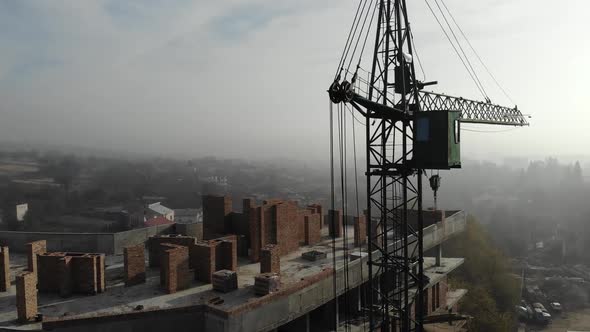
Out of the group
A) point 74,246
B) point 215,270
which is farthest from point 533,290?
point 74,246

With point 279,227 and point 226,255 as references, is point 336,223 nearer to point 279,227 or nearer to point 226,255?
point 279,227

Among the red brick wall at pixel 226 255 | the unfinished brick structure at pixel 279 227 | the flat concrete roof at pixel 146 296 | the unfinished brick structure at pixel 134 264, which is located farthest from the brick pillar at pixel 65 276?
the unfinished brick structure at pixel 279 227

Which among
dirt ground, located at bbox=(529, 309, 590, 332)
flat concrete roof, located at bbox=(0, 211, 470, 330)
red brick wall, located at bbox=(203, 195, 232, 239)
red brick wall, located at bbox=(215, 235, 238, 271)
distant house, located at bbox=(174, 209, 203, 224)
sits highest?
red brick wall, located at bbox=(203, 195, 232, 239)

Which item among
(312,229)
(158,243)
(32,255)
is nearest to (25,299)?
(32,255)

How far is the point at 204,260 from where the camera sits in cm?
1819

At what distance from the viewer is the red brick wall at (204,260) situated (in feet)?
59.1

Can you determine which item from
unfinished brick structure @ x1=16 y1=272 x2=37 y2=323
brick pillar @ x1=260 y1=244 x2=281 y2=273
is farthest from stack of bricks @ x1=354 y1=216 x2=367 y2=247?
unfinished brick structure @ x1=16 y1=272 x2=37 y2=323

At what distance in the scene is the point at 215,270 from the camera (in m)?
18.6

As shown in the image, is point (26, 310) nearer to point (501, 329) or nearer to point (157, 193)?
point (501, 329)

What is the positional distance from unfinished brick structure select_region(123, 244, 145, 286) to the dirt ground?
3921 cm

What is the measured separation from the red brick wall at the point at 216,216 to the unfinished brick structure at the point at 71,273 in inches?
306

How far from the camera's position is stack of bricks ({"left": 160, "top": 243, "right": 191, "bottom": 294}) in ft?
54.5

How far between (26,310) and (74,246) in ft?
28.1

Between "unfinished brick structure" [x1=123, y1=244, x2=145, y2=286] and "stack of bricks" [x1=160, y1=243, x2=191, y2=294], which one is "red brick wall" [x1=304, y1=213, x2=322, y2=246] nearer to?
"stack of bricks" [x1=160, y1=243, x2=191, y2=294]
